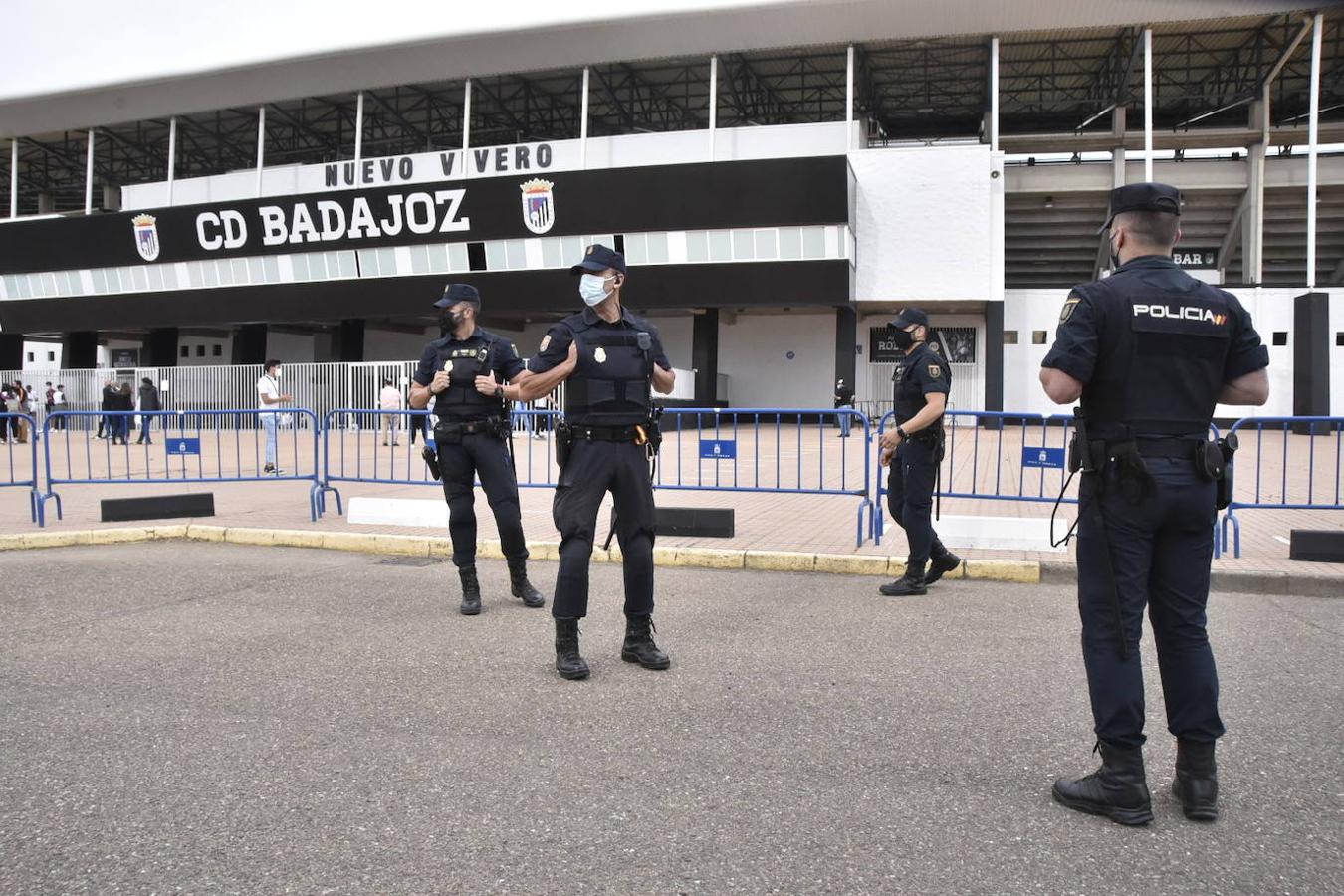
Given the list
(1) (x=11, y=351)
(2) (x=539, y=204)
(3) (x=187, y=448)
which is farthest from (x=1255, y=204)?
(1) (x=11, y=351)

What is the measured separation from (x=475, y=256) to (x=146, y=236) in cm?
1475

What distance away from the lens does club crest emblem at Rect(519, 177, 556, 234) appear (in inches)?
1286

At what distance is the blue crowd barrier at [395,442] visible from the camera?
10836 mm

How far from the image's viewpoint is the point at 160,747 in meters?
3.65

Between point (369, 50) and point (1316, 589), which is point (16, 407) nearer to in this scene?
point (369, 50)

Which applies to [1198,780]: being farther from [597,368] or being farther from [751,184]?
[751,184]

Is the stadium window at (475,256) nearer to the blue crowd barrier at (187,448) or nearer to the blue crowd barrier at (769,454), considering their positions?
the blue crowd barrier at (187,448)

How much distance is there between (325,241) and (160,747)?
3533cm

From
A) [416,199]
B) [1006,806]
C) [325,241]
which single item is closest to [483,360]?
[1006,806]

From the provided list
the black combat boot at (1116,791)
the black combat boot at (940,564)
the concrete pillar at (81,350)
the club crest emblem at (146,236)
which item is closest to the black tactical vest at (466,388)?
the black combat boot at (940,564)

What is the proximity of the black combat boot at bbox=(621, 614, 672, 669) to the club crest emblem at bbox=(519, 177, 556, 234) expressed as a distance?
29.4m

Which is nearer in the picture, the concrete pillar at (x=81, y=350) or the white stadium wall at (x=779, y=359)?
the white stadium wall at (x=779, y=359)

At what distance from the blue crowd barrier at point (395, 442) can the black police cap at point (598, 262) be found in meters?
5.54

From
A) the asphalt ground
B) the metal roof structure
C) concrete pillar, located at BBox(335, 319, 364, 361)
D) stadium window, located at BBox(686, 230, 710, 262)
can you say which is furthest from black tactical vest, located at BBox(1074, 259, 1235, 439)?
concrete pillar, located at BBox(335, 319, 364, 361)
